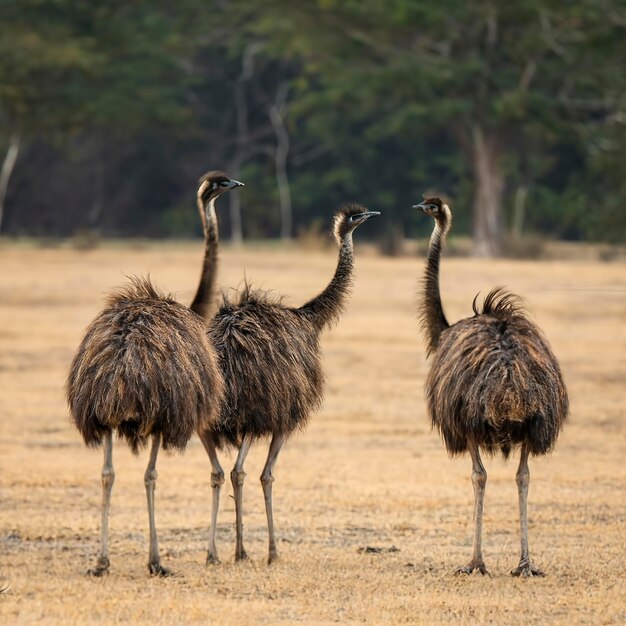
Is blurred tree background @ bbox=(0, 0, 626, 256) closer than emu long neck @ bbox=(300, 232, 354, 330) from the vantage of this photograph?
No

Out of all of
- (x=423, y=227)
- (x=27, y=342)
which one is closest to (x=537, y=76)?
(x=423, y=227)

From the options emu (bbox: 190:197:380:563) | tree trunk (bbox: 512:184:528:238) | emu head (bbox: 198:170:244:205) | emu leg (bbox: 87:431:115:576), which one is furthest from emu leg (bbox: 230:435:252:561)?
tree trunk (bbox: 512:184:528:238)

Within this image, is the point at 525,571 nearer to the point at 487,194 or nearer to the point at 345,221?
the point at 345,221

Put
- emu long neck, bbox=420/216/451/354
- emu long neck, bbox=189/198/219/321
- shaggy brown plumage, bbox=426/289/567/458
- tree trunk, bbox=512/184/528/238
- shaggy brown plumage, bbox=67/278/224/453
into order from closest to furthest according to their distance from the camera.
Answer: shaggy brown plumage, bbox=67/278/224/453 < shaggy brown plumage, bbox=426/289/567/458 < emu long neck, bbox=189/198/219/321 < emu long neck, bbox=420/216/451/354 < tree trunk, bbox=512/184/528/238

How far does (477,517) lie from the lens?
723 centimetres

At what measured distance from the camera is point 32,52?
34.4 metres

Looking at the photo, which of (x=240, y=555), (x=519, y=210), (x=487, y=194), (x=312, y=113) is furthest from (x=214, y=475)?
(x=312, y=113)

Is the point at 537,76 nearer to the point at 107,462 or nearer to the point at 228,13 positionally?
the point at 228,13

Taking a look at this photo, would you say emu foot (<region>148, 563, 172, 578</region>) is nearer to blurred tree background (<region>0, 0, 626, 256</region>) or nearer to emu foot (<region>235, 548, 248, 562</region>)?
emu foot (<region>235, 548, 248, 562</region>)

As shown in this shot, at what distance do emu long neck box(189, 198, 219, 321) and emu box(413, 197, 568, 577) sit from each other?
4.20 ft

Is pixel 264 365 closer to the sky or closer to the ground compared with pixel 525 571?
closer to the sky

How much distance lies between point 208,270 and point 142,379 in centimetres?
136

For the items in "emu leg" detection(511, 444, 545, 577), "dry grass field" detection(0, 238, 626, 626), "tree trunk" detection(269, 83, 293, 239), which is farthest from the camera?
"tree trunk" detection(269, 83, 293, 239)

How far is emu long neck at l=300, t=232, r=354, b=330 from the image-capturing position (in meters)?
8.10
